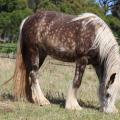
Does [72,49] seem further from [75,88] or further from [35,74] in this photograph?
[35,74]

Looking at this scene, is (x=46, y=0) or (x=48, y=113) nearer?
(x=48, y=113)

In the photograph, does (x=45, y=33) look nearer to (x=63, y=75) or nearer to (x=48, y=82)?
(x=48, y=82)

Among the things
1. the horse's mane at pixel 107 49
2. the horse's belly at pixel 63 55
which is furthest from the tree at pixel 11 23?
the horse's mane at pixel 107 49

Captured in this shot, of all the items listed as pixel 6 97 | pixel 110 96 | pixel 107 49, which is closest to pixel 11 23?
pixel 6 97

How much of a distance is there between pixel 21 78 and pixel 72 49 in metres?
1.30

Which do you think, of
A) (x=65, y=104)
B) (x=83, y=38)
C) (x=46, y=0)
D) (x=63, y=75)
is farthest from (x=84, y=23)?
(x=46, y=0)

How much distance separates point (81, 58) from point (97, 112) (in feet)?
3.49

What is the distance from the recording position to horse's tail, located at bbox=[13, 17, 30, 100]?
8781 millimetres

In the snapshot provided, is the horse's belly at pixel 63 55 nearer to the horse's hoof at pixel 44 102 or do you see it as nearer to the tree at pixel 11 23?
the horse's hoof at pixel 44 102

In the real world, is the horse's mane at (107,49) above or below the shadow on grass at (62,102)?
above

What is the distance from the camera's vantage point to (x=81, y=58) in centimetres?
816

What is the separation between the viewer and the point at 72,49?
27.0 ft

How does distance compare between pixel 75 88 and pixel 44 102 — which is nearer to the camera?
pixel 75 88

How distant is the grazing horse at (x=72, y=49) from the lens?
7.97 metres
